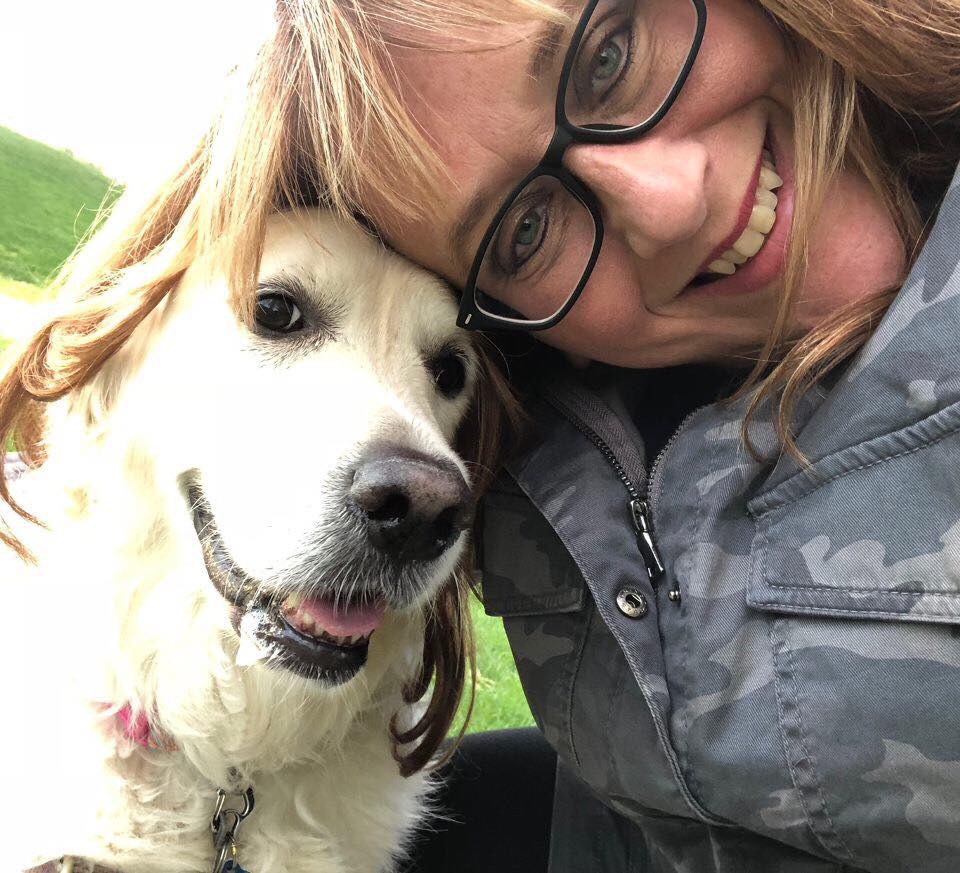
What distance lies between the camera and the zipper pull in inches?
60.7

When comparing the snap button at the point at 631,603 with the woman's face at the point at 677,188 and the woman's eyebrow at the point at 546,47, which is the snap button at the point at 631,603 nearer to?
the woman's face at the point at 677,188

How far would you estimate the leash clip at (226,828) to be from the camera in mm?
1841

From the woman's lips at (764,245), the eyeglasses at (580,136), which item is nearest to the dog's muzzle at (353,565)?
the eyeglasses at (580,136)

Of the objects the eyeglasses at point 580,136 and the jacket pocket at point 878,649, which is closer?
the jacket pocket at point 878,649

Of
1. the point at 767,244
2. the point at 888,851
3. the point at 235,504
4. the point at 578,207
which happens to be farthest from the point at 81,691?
the point at 767,244

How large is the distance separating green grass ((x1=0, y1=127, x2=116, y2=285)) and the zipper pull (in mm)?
6065

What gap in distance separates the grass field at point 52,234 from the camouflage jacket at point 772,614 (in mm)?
1012

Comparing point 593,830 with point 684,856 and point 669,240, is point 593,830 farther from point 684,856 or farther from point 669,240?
point 669,240

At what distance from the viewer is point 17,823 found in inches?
68.9

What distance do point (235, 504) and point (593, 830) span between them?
3.92 feet

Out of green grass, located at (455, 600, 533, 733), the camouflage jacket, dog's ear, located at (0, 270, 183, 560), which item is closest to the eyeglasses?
the camouflage jacket

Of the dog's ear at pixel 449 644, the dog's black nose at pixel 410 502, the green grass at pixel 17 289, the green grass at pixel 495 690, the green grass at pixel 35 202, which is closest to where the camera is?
the dog's black nose at pixel 410 502

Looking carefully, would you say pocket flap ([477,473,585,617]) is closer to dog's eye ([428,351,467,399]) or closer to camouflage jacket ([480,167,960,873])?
camouflage jacket ([480,167,960,873])

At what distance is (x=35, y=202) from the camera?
10422 millimetres
